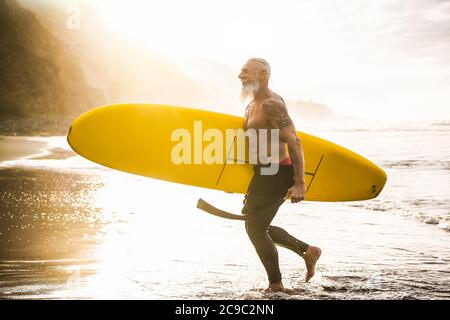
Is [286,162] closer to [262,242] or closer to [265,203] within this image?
[265,203]

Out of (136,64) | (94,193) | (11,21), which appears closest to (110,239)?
(94,193)

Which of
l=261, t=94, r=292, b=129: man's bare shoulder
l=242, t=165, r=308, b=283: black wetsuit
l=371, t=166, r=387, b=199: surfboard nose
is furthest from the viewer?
l=371, t=166, r=387, b=199: surfboard nose

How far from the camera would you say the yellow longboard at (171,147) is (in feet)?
18.8

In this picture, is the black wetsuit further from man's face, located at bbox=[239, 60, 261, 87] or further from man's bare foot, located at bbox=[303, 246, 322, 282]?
man's face, located at bbox=[239, 60, 261, 87]

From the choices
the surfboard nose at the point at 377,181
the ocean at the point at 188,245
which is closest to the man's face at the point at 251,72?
the ocean at the point at 188,245

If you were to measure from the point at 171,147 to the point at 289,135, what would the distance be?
213 cm

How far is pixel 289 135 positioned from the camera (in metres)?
3.97

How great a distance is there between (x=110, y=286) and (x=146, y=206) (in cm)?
441

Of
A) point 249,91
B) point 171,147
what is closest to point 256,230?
point 249,91

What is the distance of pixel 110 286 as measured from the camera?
4426mm

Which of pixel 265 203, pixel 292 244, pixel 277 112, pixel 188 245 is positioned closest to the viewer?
pixel 277 112

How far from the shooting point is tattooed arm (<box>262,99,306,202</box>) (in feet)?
13.0

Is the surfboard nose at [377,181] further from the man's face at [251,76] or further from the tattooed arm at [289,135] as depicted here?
the man's face at [251,76]

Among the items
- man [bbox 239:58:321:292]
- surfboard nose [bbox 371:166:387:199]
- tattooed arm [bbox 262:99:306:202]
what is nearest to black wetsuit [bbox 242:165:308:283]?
man [bbox 239:58:321:292]
